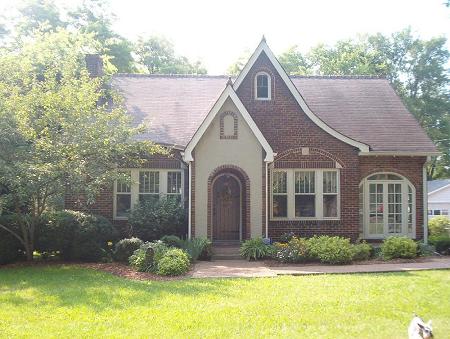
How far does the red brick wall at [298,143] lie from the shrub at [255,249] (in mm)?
2289

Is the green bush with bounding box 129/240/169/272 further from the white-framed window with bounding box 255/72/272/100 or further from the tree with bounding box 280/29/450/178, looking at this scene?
the tree with bounding box 280/29/450/178

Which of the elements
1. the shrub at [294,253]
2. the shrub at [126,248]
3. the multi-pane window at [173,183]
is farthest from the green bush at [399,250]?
the shrub at [126,248]

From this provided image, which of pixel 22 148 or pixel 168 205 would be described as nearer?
pixel 22 148

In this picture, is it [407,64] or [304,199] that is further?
[407,64]

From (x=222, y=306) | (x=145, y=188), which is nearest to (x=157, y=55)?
(x=145, y=188)

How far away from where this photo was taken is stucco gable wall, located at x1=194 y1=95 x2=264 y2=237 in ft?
53.6

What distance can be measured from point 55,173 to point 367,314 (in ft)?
26.7

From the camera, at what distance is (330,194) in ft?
59.2

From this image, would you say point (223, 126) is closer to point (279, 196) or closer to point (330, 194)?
point (279, 196)

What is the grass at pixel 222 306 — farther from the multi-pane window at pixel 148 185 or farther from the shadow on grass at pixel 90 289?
the multi-pane window at pixel 148 185

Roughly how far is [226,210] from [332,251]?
4.67 metres

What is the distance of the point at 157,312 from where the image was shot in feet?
27.7

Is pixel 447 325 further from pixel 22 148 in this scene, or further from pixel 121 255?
pixel 22 148

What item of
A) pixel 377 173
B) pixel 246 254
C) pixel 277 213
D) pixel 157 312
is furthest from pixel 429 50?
pixel 157 312
